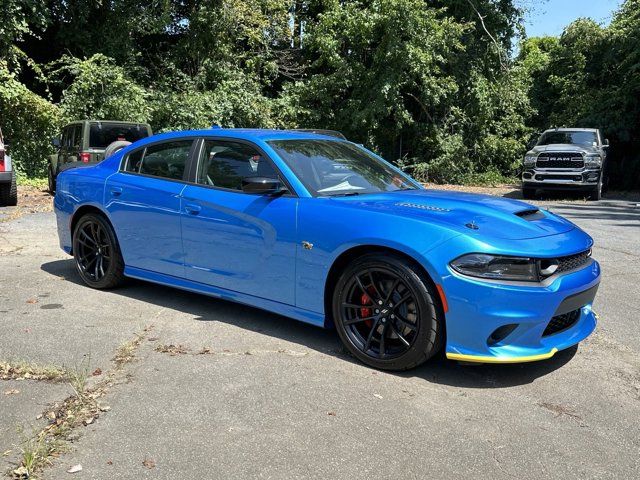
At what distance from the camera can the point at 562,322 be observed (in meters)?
3.92

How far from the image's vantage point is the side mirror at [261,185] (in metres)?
4.33

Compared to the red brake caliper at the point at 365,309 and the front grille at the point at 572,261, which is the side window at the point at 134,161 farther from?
the front grille at the point at 572,261

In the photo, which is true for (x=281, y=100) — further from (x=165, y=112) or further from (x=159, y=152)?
(x=159, y=152)

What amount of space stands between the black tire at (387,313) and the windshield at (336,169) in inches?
31.7

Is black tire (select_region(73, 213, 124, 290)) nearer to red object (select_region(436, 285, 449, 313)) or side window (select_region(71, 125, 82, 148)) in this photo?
red object (select_region(436, 285, 449, 313))

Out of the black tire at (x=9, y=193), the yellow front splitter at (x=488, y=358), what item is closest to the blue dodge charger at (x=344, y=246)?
the yellow front splitter at (x=488, y=358)

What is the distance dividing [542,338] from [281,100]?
61.0 ft

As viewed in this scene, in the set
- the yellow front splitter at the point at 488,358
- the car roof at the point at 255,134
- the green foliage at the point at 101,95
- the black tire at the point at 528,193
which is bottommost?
the yellow front splitter at the point at 488,358

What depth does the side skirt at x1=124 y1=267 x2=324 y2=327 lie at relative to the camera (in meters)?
4.29

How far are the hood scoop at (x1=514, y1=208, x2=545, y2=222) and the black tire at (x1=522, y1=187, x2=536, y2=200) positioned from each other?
41.5 ft

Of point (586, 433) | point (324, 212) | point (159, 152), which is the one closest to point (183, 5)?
point (159, 152)

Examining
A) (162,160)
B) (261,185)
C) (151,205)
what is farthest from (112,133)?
(261,185)

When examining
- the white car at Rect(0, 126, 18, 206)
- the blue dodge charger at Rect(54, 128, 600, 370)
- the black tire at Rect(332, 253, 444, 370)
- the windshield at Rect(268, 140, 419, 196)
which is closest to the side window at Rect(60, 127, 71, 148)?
the white car at Rect(0, 126, 18, 206)

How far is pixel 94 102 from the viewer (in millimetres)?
18109
